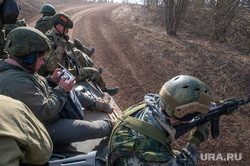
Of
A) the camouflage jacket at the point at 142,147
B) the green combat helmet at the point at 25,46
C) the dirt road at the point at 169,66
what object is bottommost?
the dirt road at the point at 169,66

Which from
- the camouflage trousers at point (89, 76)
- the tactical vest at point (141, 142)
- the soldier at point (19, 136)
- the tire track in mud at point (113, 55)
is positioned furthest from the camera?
the tire track in mud at point (113, 55)

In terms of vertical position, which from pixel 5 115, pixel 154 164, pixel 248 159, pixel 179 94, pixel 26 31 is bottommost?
pixel 248 159

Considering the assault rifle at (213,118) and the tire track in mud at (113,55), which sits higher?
the assault rifle at (213,118)

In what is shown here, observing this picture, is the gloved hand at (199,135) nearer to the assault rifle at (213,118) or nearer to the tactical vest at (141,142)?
the assault rifle at (213,118)

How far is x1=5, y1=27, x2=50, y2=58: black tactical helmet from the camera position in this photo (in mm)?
2461

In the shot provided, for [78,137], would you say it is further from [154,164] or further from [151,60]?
[151,60]

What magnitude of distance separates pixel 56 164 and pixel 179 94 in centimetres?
152

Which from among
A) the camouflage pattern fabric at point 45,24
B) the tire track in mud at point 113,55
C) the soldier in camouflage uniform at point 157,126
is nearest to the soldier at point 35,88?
the soldier in camouflage uniform at point 157,126

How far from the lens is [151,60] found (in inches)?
334

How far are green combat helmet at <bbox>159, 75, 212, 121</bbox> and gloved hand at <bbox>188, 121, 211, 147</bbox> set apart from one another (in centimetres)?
47

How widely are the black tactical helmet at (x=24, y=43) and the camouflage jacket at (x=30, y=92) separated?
19 centimetres

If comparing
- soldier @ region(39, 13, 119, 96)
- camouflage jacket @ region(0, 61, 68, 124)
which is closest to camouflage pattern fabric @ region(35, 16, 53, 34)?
soldier @ region(39, 13, 119, 96)

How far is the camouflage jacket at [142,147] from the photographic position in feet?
5.98

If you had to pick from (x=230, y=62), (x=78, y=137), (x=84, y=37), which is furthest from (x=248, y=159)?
(x=84, y=37)
